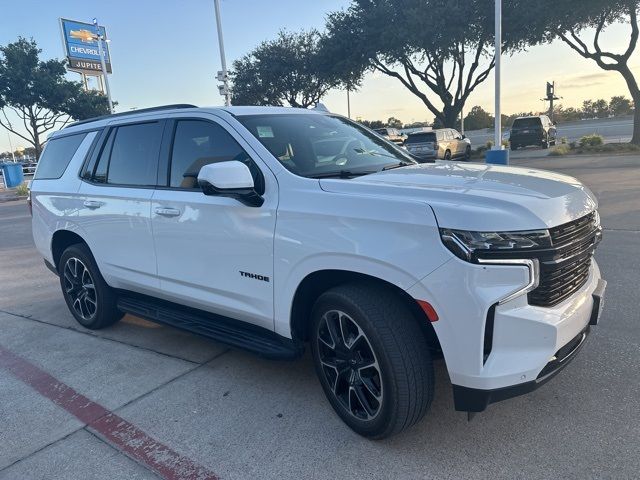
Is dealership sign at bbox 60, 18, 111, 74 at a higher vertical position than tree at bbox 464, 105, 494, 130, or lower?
higher

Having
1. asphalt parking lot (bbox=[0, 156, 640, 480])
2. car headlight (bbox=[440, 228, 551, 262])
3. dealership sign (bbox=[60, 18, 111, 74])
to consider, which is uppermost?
dealership sign (bbox=[60, 18, 111, 74])

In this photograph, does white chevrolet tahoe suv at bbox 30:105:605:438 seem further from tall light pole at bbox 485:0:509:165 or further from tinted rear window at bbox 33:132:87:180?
tall light pole at bbox 485:0:509:165

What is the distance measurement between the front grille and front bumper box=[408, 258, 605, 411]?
0.26 feet

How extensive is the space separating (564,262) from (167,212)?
8.68ft

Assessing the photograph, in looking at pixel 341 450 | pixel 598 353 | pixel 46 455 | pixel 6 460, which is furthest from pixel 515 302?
pixel 6 460

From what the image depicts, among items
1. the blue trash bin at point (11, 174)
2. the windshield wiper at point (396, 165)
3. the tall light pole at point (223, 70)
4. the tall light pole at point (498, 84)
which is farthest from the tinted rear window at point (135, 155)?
the blue trash bin at point (11, 174)

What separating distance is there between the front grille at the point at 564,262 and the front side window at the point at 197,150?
1827 millimetres

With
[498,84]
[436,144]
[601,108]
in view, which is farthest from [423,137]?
[601,108]

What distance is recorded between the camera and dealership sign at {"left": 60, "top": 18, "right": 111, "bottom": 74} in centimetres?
3894

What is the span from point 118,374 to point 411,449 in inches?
94.4

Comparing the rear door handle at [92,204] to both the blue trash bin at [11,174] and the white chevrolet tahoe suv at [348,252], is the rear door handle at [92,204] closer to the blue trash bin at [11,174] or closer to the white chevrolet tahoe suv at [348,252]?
the white chevrolet tahoe suv at [348,252]

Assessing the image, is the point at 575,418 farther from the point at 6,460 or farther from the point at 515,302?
the point at 6,460

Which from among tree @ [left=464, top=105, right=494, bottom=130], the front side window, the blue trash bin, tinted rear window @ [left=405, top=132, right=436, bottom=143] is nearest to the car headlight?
the front side window

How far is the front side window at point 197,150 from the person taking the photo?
341cm
